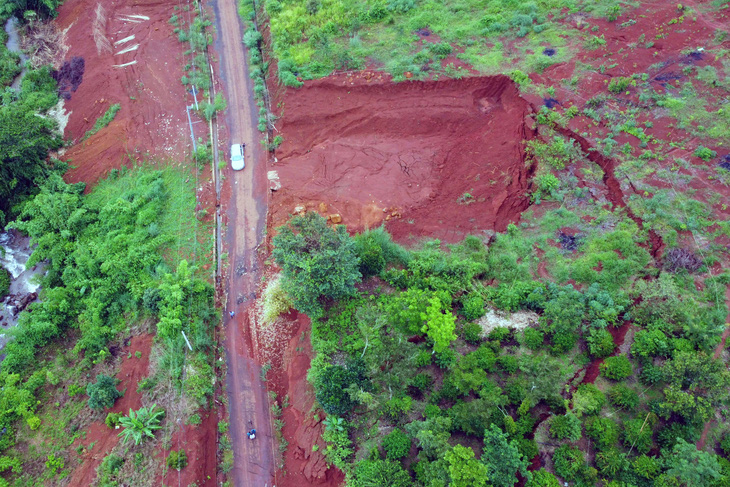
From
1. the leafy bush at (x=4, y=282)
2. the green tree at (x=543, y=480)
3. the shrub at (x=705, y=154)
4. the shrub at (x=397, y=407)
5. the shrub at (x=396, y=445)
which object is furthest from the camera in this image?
the leafy bush at (x=4, y=282)

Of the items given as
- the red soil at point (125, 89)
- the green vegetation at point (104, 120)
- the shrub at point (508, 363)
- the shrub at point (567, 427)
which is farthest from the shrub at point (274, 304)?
the green vegetation at point (104, 120)

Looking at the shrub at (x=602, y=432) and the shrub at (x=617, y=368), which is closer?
the shrub at (x=602, y=432)

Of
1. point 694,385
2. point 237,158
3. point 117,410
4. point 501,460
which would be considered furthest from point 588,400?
point 237,158

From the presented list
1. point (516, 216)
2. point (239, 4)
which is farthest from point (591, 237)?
point (239, 4)

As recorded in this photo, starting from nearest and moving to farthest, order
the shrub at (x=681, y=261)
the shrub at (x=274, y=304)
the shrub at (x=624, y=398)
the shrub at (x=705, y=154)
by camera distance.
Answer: the shrub at (x=624, y=398)
the shrub at (x=681, y=261)
the shrub at (x=274, y=304)
the shrub at (x=705, y=154)

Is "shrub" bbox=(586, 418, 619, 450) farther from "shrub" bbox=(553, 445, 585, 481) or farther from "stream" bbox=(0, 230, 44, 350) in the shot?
"stream" bbox=(0, 230, 44, 350)

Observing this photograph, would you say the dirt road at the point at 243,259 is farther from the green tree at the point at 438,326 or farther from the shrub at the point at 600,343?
the shrub at the point at 600,343

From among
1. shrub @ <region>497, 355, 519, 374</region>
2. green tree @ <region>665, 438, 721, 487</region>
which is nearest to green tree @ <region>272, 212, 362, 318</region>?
shrub @ <region>497, 355, 519, 374</region>
